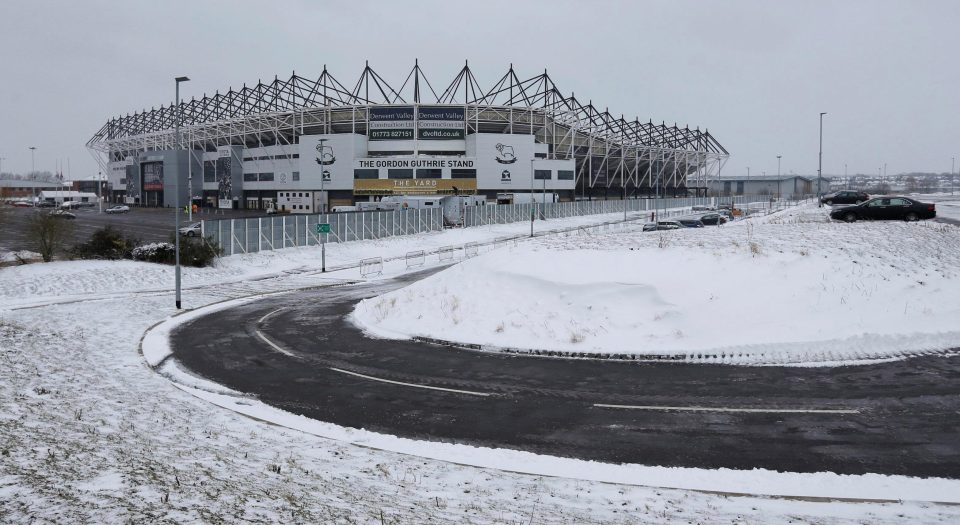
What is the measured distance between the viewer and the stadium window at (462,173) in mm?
99062

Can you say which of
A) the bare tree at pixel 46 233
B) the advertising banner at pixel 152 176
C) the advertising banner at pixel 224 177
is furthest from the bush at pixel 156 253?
the advertising banner at pixel 152 176

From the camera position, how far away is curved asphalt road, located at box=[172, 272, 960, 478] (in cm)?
984

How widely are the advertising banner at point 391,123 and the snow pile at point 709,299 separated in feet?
268

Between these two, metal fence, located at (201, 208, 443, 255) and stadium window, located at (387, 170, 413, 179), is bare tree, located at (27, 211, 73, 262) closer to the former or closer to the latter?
metal fence, located at (201, 208, 443, 255)

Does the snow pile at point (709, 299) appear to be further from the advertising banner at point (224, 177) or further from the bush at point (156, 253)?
the advertising banner at point (224, 177)

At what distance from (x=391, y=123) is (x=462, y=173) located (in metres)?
13.6

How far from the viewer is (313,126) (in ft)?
346

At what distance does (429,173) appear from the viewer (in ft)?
325

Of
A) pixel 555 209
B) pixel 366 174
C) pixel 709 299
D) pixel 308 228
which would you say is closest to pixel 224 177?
pixel 366 174

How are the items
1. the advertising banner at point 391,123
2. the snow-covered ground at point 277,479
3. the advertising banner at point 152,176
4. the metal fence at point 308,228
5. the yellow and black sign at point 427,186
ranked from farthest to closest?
the advertising banner at point 152,176 → the advertising banner at point 391,123 → the yellow and black sign at point 427,186 → the metal fence at point 308,228 → the snow-covered ground at point 277,479

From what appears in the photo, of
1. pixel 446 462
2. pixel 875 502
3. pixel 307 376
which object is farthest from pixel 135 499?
pixel 875 502

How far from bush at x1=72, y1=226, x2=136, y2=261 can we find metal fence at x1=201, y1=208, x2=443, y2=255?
13.8 feet

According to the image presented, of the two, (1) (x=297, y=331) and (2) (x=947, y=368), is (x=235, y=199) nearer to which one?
(1) (x=297, y=331)

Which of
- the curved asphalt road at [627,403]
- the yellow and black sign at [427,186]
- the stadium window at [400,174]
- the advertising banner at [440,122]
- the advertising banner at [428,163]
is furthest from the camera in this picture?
the advertising banner at [440,122]
